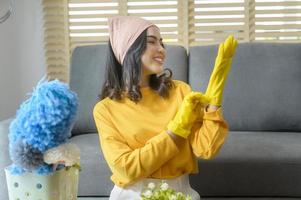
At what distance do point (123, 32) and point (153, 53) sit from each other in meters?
0.12

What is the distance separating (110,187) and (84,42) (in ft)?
4.00

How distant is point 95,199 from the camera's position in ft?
5.58

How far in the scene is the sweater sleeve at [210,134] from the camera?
126 centimetres

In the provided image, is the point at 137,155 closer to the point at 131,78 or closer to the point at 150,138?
the point at 150,138

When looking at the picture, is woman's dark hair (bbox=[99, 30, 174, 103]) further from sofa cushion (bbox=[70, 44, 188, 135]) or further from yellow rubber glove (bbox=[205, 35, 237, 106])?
sofa cushion (bbox=[70, 44, 188, 135])

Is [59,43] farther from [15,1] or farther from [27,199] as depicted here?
[27,199]

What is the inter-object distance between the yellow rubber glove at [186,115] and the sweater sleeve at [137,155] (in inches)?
1.5

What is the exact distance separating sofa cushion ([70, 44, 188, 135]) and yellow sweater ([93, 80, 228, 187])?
2.42 feet

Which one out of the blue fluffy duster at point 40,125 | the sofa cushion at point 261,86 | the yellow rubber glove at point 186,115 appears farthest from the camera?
the sofa cushion at point 261,86

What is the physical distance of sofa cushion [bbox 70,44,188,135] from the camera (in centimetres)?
213

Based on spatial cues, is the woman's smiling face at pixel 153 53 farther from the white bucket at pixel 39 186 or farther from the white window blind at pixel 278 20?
the white window blind at pixel 278 20

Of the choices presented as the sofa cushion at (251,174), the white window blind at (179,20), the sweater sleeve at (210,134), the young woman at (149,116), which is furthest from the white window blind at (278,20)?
the sweater sleeve at (210,134)

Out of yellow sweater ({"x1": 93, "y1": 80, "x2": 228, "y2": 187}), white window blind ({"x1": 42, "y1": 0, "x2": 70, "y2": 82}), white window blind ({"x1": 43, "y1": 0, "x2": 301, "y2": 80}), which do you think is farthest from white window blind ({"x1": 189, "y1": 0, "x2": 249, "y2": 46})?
yellow sweater ({"x1": 93, "y1": 80, "x2": 228, "y2": 187})

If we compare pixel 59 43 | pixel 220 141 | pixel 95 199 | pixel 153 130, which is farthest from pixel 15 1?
pixel 220 141
